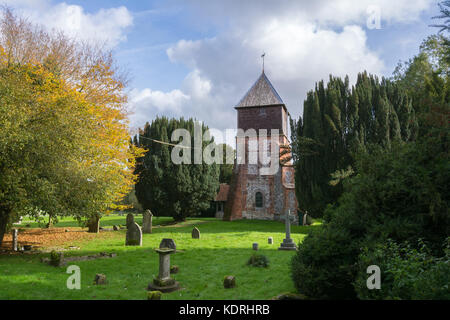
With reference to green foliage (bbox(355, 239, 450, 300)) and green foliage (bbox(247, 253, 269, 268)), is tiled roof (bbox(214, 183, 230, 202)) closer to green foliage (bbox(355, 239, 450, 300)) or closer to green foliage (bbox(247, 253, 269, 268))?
green foliage (bbox(247, 253, 269, 268))

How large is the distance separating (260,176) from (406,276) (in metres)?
23.9

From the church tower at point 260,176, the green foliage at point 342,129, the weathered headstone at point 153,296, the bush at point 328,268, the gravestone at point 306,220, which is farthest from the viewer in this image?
the church tower at point 260,176

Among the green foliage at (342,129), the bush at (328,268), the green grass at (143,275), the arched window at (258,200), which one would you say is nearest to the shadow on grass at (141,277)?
the green grass at (143,275)

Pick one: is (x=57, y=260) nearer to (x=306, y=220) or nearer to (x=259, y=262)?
(x=259, y=262)

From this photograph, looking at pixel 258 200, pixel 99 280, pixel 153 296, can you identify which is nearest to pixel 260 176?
pixel 258 200

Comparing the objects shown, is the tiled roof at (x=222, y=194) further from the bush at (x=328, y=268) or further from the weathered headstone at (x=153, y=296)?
the bush at (x=328, y=268)

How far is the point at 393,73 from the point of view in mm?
28953

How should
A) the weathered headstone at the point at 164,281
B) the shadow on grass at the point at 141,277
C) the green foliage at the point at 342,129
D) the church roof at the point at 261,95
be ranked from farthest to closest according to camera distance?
the church roof at the point at 261,95
the green foliage at the point at 342,129
the weathered headstone at the point at 164,281
the shadow on grass at the point at 141,277

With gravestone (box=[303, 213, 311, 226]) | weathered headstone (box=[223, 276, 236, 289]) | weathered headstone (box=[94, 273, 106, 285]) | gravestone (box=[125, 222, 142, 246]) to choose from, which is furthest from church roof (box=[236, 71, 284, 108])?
weathered headstone (box=[94, 273, 106, 285])

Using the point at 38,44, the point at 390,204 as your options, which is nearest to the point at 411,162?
the point at 390,204

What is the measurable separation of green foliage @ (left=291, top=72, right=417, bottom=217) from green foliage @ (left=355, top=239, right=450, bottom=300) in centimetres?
1229

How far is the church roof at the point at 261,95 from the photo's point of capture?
93.6 feet
